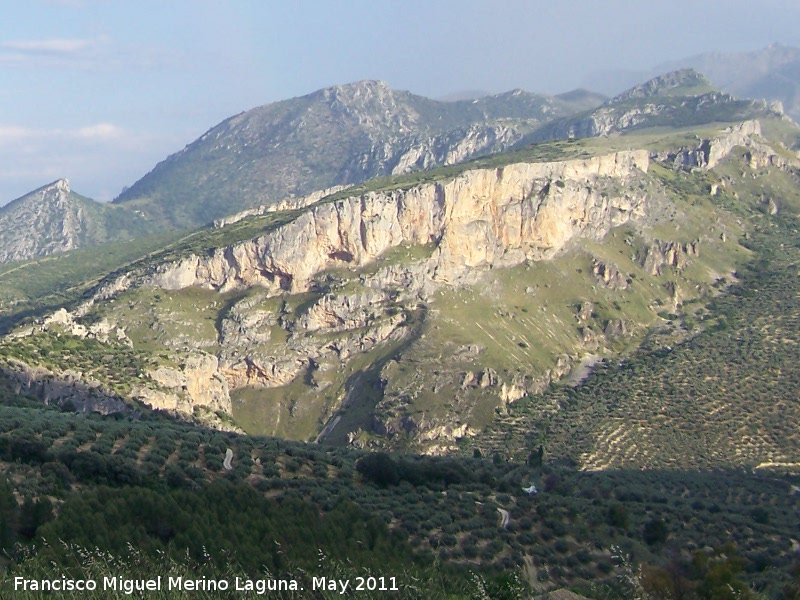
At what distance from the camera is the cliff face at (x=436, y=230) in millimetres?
134625

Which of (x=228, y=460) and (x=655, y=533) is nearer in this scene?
Answer: (x=228, y=460)

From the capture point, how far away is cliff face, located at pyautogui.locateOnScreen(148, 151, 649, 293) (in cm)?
13462

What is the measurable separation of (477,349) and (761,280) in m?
53.1

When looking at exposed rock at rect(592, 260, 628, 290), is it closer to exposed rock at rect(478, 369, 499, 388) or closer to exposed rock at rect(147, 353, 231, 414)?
exposed rock at rect(478, 369, 499, 388)

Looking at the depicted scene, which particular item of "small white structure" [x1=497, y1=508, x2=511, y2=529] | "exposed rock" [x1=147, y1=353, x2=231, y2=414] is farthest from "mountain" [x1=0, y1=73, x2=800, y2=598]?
"exposed rock" [x1=147, y1=353, x2=231, y2=414]

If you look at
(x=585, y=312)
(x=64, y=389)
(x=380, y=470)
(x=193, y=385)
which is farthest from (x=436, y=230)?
(x=380, y=470)

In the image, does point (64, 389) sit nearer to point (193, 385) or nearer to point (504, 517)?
point (193, 385)

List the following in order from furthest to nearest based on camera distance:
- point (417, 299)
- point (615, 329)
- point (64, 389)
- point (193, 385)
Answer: point (615, 329), point (417, 299), point (193, 385), point (64, 389)

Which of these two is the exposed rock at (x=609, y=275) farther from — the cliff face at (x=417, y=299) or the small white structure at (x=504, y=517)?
the small white structure at (x=504, y=517)

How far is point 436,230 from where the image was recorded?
461 ft

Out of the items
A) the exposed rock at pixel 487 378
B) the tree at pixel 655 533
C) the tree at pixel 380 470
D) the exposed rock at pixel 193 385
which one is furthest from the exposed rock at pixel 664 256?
the tree at pixel 380 470

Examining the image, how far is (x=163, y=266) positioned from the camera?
134 m

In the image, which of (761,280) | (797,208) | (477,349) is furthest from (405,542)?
(797,208)

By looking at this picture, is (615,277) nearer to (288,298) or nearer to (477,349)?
(477,349)
